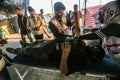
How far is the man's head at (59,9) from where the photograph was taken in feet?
13.6

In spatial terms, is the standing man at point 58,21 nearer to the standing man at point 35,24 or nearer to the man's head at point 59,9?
the man's head at point 59,9

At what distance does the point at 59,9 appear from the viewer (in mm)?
4156

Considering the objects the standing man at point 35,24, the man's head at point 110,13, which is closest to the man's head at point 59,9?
the man's head at point 110,13

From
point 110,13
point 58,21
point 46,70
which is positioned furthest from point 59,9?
point 110,13

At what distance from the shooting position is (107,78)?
2.82 metres

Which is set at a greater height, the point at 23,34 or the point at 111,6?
the point at 111,6

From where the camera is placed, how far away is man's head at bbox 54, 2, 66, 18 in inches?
163

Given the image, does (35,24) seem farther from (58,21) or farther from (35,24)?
(58,21)

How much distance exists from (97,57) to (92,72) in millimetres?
223

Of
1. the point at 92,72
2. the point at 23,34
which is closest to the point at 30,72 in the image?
the point at 92,72

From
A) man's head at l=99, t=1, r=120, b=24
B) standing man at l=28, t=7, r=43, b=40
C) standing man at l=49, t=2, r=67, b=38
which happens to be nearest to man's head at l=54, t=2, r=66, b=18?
standing man at l=49, t=2, r=67, b=38

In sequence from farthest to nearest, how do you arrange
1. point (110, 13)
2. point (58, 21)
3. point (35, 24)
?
1. point (35, 24)
2. point (58, 21)
3. point (110, 13)

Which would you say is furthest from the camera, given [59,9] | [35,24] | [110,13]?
[35,24]

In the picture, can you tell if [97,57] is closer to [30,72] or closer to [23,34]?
[30,72]
